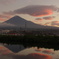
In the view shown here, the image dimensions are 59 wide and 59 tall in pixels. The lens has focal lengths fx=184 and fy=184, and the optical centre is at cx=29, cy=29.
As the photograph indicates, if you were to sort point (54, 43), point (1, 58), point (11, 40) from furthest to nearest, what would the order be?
point (11, 40) < point (54, 43) < point (1, 58)

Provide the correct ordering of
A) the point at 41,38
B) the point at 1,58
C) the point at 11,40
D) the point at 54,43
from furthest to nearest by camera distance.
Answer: the point at 11,40
the point at 41,38
the point at 54,43
the point at 1,58

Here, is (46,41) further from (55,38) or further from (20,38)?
(20,38)

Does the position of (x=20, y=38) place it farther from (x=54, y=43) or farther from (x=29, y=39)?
(x=54, y=43)

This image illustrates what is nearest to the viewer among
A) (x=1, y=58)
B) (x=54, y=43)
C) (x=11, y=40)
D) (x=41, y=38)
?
(x=1, y=58)

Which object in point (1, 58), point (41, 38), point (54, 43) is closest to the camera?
point (1, 58)

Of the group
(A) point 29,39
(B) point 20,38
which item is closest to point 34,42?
(A) point 29,39

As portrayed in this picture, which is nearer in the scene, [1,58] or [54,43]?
[1,58]

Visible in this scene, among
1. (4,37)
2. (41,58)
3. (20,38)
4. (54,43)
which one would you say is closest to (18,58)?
(41,58)

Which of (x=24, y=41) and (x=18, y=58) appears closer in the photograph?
(x=18, y=58)

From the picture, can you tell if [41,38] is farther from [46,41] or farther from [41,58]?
[41,58]
